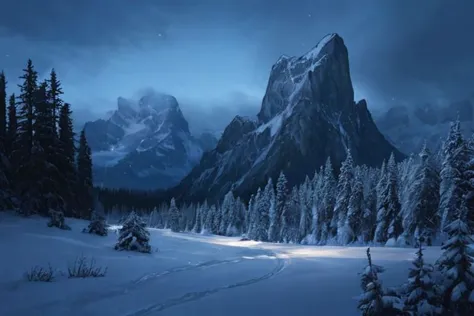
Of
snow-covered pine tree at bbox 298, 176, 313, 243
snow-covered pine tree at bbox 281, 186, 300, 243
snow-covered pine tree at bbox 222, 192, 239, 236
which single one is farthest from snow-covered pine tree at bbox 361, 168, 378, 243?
snow-covered pine tree at bbox 222, 192, 239, 236

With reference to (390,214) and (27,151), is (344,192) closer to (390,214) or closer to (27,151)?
(390,214)

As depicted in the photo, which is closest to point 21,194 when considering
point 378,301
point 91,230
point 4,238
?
point 91,230

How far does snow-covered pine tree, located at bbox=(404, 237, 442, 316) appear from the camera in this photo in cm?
777

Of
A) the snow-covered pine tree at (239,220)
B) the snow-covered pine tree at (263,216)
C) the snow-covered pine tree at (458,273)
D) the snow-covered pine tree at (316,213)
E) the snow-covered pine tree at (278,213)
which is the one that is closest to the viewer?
the snow-covered pine tree at (458,273)

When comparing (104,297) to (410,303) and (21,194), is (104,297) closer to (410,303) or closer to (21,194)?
(410,303)

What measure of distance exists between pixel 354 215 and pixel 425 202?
11869mm

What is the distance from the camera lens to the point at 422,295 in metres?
7.89

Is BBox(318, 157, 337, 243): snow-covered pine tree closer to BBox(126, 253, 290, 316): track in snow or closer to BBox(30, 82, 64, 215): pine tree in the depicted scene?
BBox(30, 82, 64, 215): pine tree

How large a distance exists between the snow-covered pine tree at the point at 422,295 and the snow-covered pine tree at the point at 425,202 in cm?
3290

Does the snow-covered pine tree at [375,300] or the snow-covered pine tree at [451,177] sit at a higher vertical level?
the snow-covered pine tree at [451,177]

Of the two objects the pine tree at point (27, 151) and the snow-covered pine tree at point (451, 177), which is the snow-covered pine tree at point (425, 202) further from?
the pine tree at point (27, 151)

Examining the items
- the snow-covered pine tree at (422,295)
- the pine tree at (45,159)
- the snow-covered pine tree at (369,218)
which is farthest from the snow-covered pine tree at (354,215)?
the snow-covered pine tree at (422,295)

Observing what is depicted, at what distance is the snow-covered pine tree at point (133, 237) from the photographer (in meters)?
18.3

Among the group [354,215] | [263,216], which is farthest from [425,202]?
[263,216]
